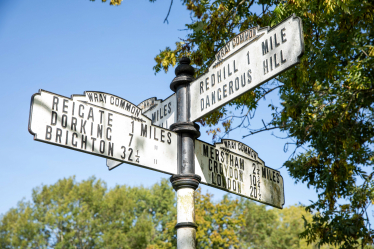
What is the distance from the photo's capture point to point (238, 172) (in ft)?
A: 11.6

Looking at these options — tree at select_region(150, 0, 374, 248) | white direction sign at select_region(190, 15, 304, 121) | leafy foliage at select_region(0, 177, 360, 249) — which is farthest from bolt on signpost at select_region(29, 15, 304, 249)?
leafy foliage at select_region(0, 177, 360, 249)

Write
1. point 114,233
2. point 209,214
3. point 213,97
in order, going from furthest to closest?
1. point 114,233
2. point 209,214
3. point 213,97

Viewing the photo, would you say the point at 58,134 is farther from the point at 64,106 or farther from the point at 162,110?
the point at 162,110

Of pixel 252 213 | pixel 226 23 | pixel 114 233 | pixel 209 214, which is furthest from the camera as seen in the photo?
pixel 252 213

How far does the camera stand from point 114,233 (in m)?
32.2

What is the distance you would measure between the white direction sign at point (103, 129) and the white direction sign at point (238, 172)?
A: 30cm

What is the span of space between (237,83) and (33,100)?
1453 mm

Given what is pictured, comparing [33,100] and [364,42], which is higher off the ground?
[364,42]

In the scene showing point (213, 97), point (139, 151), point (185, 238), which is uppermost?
point (213, 97)

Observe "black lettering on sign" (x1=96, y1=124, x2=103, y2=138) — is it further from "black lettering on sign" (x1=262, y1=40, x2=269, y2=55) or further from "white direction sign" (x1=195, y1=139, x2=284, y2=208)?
"black lettering on sign" (x1=262, y1=40, x2=269, y2=55)

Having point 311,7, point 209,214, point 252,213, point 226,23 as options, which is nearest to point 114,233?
point 209,214

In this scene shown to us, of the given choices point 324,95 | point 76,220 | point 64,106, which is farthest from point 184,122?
point 76,220

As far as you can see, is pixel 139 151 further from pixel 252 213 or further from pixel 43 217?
pixel 252 213

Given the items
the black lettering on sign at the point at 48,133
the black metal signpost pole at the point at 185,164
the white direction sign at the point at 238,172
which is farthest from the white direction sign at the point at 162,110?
the black lettering on sign at the point at 48,133
